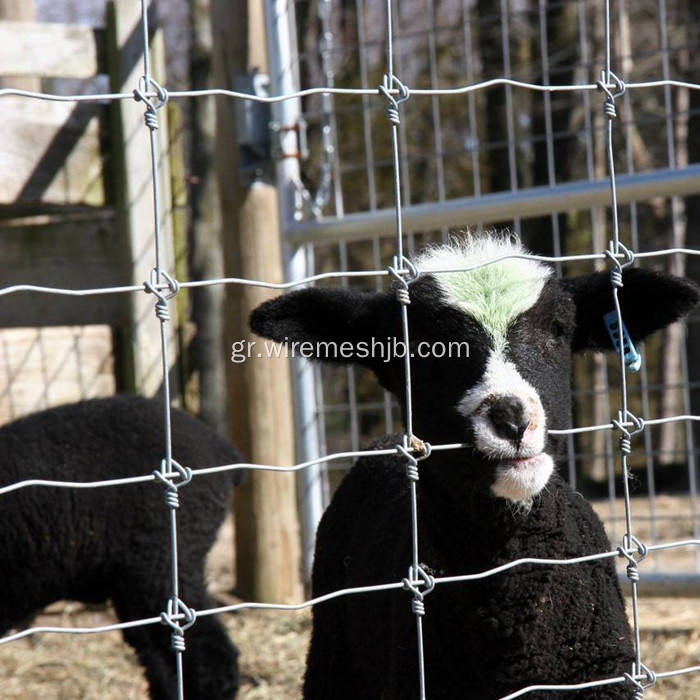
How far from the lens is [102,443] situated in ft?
12.9

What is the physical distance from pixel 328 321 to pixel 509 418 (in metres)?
0.66

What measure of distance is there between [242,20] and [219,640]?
304 centimetres

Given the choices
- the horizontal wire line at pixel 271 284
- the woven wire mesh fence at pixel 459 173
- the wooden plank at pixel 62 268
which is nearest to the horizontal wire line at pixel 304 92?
the woven wire mesh fence at pixel 459 173

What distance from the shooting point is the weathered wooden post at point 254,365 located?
4906 millimetres

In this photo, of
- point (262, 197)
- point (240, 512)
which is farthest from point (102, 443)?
point (262, 197)

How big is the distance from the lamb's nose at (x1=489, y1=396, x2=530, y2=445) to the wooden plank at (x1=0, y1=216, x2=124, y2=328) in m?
2.97

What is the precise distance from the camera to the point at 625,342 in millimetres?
2551

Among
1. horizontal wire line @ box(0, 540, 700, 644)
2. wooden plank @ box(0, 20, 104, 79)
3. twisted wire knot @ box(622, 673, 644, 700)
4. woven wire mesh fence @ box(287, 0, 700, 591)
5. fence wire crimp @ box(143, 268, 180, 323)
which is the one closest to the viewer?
horizontal wire line @ box(0, 540, 700, 644)

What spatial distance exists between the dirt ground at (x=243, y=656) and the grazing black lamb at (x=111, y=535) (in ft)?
1.59

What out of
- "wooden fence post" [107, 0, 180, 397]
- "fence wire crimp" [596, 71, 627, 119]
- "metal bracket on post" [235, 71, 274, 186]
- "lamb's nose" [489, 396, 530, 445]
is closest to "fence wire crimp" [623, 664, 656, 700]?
"lamb's nose" [489, 396, 530, 445]

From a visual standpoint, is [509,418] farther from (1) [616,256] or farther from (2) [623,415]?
(1) [616,256]

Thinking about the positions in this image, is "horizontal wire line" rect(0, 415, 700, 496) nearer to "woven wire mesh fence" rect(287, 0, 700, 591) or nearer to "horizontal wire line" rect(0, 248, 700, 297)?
"horizontal wire line" rect(0, 248, 700, 297)

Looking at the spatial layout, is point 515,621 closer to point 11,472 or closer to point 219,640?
point 219,640

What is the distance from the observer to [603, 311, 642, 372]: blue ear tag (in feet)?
8.08
